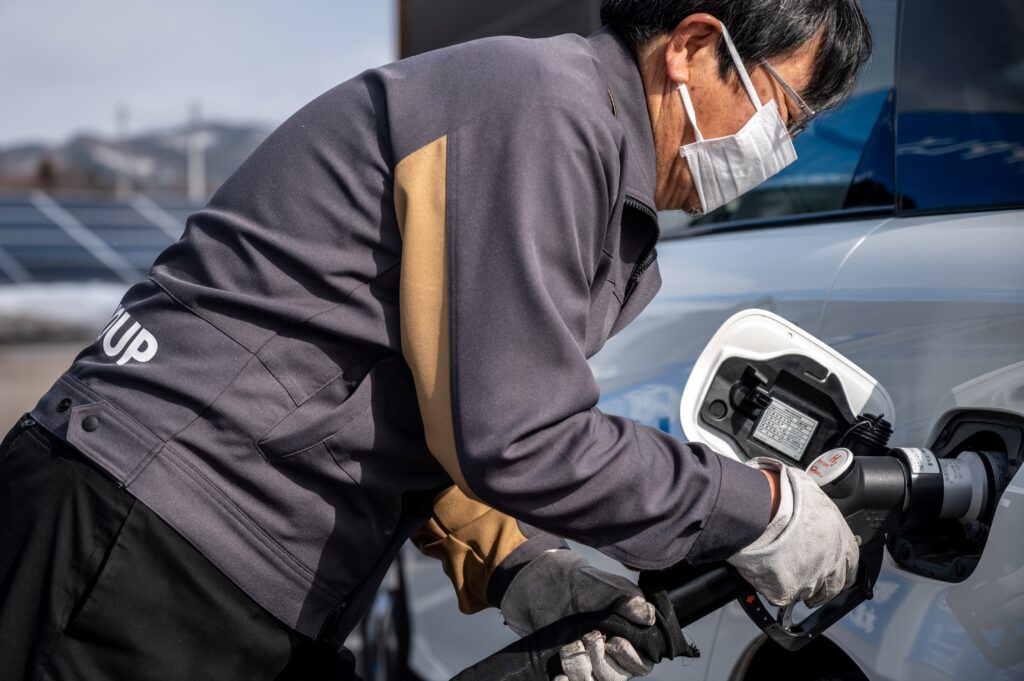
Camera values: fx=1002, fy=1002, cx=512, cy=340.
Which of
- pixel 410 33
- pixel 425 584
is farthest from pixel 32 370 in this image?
pixel 425 584

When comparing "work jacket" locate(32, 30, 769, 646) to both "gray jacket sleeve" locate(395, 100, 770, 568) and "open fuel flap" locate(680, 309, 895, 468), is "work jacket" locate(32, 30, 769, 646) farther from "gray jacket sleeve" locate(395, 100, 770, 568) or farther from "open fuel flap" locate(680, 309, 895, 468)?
"open fuel flap" locate(680, 309, 895, 468)

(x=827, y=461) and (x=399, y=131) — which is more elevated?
(x=399, y=131)

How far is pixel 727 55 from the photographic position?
1.29 metres

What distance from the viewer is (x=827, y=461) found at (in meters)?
1.32

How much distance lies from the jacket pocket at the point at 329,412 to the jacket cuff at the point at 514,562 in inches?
19.1

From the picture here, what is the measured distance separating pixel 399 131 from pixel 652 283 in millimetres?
501

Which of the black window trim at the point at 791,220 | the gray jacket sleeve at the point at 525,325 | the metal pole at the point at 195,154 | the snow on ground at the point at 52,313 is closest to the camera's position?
the gray jacket sleeve at the point at 525,325

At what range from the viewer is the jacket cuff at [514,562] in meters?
1.59

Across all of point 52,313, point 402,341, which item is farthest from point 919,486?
point 52,313

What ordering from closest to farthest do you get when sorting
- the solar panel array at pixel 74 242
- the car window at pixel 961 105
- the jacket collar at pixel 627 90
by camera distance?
1. the jacket collar at pixel 627 90
2. the car window at pixel 961 105
3. the solar panel array at pixel 74 242

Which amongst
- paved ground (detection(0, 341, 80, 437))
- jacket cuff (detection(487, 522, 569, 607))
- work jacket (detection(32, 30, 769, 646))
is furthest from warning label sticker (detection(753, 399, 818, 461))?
paved ground (detection(0, 341, 80, 437))

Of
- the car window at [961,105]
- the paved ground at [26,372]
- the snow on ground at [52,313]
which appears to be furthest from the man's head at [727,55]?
the snow on ground at [52,313]

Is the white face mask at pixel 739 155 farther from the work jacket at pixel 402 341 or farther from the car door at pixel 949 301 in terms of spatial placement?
the car door at pixel 949 301

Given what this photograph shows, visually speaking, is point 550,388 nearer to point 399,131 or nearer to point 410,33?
point 399,131
